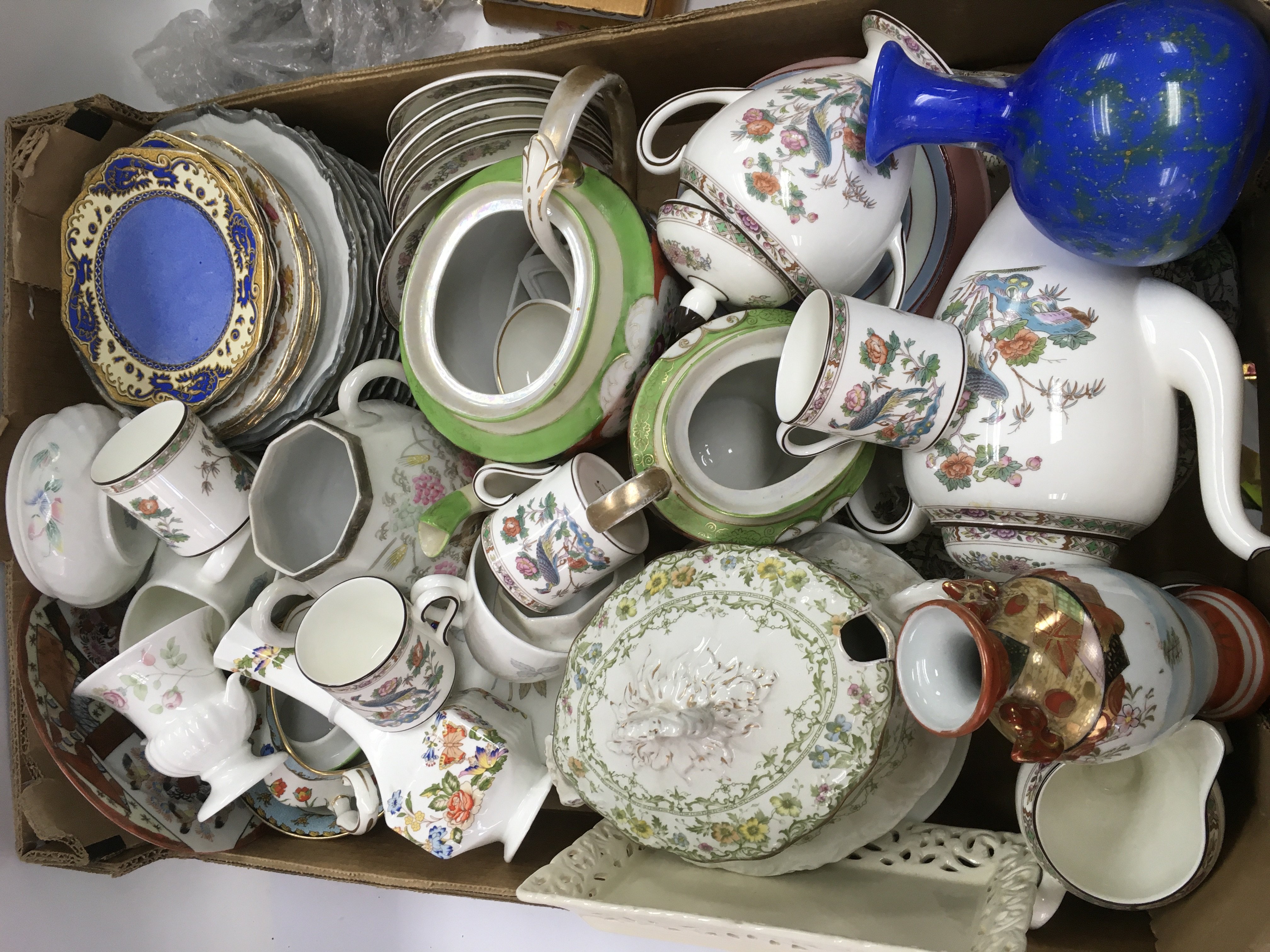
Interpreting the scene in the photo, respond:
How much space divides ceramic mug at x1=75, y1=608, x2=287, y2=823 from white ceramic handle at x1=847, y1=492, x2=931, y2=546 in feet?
2.15

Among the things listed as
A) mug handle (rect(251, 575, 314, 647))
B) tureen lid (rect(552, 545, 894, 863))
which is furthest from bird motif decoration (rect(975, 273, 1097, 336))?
mug handle (rect(251, 575, 314, 647))

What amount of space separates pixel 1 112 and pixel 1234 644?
141 centimetres

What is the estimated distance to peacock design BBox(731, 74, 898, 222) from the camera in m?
0.65

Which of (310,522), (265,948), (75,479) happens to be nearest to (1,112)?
(75,479)

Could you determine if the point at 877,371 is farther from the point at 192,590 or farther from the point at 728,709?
the point at 192,590

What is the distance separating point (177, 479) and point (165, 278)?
0.85ft

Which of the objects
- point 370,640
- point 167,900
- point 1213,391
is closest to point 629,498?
point 370,640

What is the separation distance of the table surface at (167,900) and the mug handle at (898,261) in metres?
0.53

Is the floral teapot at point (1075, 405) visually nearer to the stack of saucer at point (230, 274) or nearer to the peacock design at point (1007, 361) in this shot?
the peacock design at point (1007, 361)

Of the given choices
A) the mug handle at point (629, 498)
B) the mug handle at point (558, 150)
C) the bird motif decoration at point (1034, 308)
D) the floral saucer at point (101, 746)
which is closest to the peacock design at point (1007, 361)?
the bird motif decoration at point (1034, 308)

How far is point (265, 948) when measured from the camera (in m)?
1.13

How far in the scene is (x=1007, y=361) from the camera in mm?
604

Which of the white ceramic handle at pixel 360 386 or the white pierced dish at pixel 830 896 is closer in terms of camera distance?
the white pierced dish at pixel 830 896

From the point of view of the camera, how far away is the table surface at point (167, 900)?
3.29 ft
